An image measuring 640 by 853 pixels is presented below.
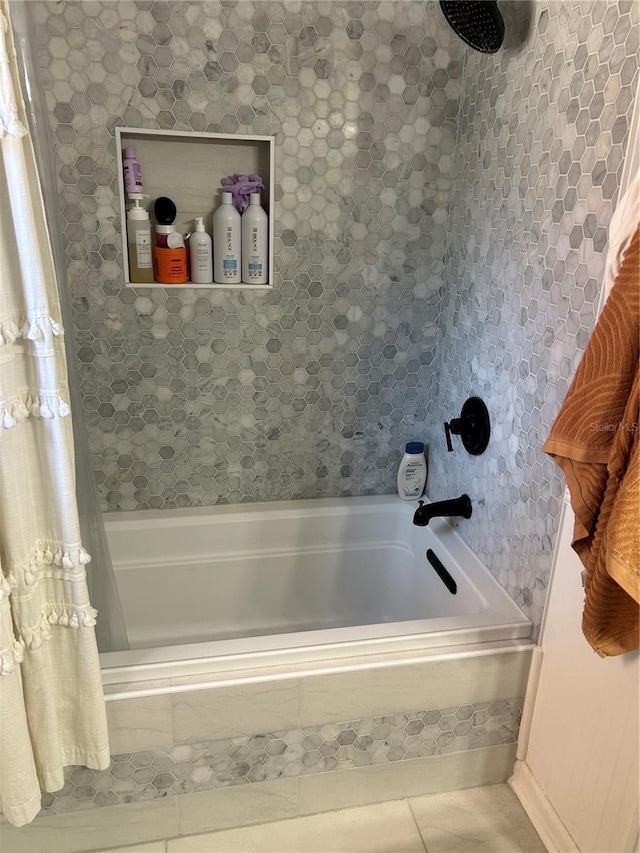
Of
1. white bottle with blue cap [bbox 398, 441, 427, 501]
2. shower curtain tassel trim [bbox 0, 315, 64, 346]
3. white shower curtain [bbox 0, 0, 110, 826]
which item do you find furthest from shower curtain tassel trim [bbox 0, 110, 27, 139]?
white bottle with blue cap [bbox 398, 441, 427, 501]

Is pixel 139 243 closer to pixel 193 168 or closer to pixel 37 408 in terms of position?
pixel 193 168

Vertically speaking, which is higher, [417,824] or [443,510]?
[443,510]

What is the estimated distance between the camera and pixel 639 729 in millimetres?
1154

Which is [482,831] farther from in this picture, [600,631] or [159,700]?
[159,700]

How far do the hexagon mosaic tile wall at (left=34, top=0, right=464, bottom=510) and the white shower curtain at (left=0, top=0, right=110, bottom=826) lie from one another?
73cm

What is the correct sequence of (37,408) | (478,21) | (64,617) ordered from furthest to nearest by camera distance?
1. (478,21)
2. (64,617)
3. (37,408)

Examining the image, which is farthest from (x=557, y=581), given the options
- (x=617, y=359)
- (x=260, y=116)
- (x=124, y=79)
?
(x=124, y=79)

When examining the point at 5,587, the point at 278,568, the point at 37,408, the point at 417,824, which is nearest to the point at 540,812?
the point at 417,824

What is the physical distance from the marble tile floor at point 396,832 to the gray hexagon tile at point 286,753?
149 millimetres

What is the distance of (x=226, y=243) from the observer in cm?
179

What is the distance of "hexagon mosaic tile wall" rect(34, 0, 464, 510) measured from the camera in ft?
5.38

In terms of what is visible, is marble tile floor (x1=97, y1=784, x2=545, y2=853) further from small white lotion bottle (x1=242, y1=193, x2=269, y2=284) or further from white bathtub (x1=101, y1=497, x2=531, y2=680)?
small white lotion bottle (x1=242, y1=193, x2=269, y2=284)

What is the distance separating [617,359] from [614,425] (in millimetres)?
112

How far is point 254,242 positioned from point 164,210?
0.87ft
